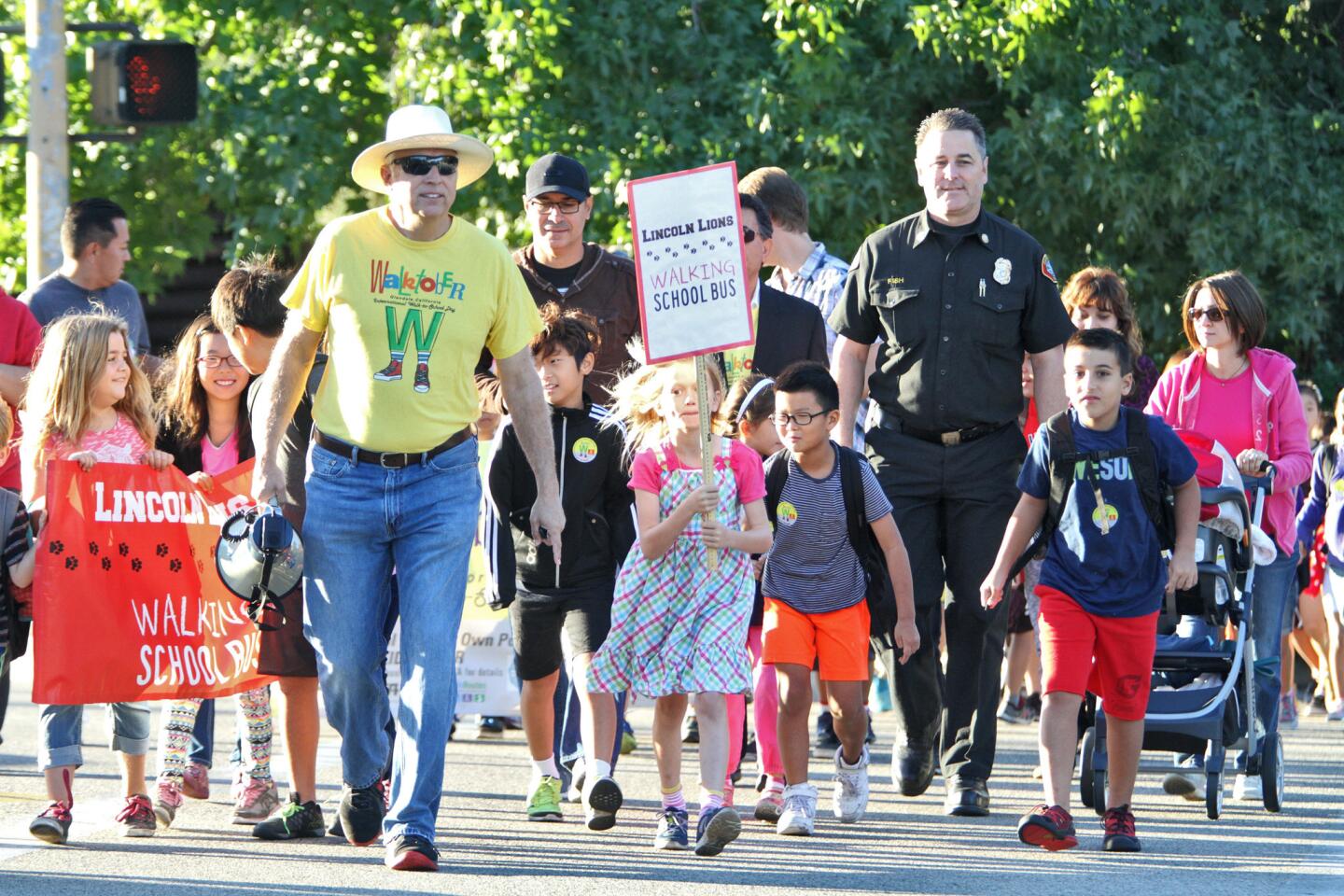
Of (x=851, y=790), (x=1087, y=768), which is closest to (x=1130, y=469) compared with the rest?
(x=1087, y=768)

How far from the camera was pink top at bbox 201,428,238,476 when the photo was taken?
8438mm

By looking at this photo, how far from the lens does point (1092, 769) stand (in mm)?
8289

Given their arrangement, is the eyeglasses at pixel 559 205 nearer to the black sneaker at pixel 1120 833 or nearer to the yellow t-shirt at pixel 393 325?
the yellow t-shirt at pixel 393 325

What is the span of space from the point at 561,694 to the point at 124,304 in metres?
3.42

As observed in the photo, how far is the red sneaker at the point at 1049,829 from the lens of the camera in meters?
7.63

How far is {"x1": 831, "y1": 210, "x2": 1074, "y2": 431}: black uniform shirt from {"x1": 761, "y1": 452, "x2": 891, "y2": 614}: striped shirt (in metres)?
0.59

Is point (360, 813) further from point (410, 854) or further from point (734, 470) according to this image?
point (734, 470)

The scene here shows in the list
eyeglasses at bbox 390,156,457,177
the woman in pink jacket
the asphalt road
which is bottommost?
the asphalt road

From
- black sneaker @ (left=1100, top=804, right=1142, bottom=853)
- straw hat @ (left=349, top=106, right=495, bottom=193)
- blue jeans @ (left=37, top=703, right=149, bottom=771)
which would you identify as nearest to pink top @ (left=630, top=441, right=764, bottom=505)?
straw hat @ (left=349, top=106, right=495, bottom=193)

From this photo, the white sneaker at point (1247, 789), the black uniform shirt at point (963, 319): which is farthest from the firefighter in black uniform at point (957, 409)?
the white sneaker at point (1247, 789)

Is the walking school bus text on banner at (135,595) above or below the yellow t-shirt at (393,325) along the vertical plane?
below

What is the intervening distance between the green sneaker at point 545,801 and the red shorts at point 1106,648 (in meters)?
1.80

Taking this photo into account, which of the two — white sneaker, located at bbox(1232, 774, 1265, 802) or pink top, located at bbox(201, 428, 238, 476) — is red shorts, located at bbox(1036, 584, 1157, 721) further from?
pink top, located at bbox(201, 428, 238, 476)

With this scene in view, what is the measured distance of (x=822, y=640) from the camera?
8.22 meters
